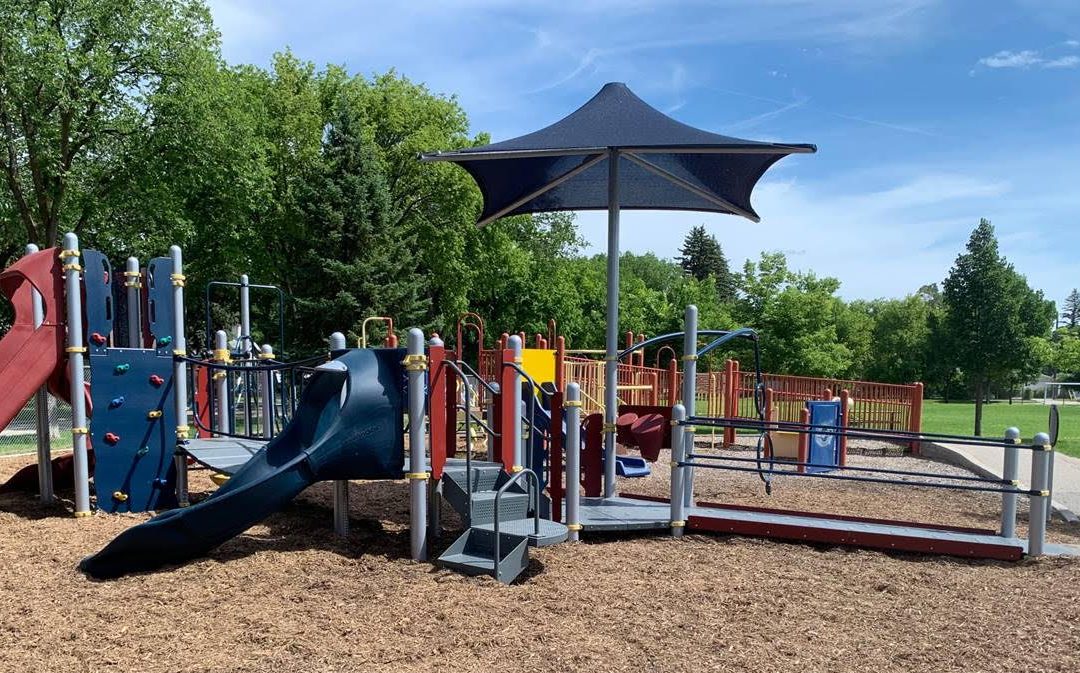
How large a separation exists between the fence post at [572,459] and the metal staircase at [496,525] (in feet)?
1.14

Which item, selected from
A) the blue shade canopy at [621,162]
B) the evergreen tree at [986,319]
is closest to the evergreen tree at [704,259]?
the evergreen tree at [986,319]

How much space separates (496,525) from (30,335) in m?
5.27

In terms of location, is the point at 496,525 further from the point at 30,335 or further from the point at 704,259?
the point at 704,259

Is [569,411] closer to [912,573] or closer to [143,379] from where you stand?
[912,573]

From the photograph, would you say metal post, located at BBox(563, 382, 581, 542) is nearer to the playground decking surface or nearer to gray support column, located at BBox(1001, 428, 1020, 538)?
the playground decking surface

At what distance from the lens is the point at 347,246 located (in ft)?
91.1

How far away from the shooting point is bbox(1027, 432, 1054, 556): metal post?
618 cm

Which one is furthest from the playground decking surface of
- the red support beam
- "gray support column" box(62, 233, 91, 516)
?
the red support beam

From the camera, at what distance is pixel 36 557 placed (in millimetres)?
6207

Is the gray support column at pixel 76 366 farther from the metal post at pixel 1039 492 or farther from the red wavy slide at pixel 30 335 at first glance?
the metal post at pixel 1039 492

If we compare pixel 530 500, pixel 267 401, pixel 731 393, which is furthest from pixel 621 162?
pixel 731 393

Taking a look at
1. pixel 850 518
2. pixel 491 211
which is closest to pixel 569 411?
pixel 850 518

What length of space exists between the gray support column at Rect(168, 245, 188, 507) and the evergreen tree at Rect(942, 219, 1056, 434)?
21798mm

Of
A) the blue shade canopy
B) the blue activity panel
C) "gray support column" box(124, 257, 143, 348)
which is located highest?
the blue shade canopy
